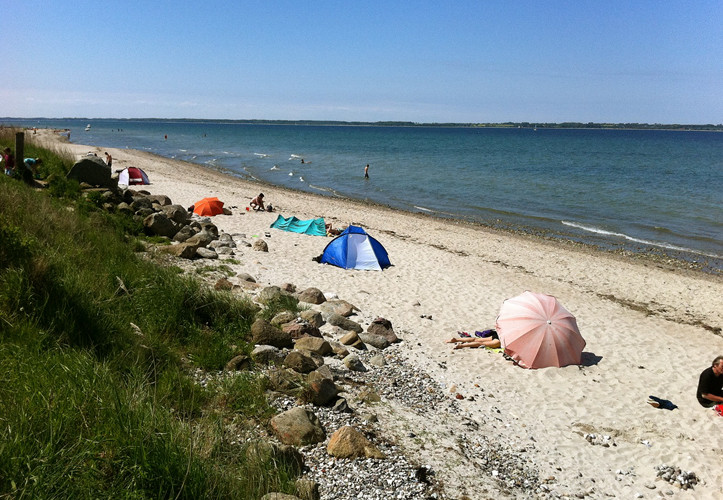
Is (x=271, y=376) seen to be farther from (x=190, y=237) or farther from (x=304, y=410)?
(x=190, y=237)

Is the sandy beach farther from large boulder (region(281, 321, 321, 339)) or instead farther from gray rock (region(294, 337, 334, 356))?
large boulder (region(281, 321, 321, 339))

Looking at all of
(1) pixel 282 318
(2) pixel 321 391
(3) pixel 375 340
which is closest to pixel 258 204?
(1) pixel 282 318

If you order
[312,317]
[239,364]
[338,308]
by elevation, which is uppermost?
[239,364]

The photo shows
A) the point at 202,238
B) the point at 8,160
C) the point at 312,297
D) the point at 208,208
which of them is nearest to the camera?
the point at 312,297

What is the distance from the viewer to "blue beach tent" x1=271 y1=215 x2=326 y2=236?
19.6 metres

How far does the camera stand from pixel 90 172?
1549 centimetres

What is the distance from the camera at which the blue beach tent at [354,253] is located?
51.1 feet

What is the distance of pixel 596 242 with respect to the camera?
23.4 metres

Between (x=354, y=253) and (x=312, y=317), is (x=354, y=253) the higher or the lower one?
the higher one

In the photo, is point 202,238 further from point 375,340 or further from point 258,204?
point 258,204

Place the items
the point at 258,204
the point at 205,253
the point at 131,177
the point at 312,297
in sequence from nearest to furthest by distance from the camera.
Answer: the point at 312,297
the point at 205,253
the point at 258,204
the point at 131,177

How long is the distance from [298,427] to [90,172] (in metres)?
13.5

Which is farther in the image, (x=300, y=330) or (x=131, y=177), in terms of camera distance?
(x=131, y=177)

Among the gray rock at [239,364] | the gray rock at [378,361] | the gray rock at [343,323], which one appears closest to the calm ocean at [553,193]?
the gray rock at [343,323]
